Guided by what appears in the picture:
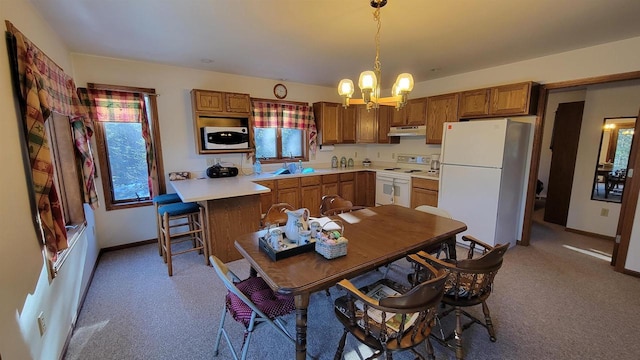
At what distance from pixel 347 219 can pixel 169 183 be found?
8.91ft

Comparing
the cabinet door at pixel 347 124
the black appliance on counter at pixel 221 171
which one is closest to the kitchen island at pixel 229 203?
the black appliance on counter at pixel 221 171

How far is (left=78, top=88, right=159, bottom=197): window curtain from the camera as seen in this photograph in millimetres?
3039

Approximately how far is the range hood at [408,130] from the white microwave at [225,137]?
8.40 ft

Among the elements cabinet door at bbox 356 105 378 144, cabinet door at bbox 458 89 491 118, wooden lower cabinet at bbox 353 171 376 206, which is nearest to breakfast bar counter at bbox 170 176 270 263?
wooden lower cabinet at bbox 353 171 376 206

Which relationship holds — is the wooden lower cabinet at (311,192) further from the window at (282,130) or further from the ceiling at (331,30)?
the ceiling at (331,30)

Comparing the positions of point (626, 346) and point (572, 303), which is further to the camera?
point (572, 303)

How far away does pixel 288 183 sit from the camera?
4.06 m

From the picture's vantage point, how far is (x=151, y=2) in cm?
186

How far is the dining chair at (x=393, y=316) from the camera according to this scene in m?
1.22

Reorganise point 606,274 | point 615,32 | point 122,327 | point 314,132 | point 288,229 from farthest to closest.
Answer: point 314,132 → point 606,274 → point 615,32 → point 122,327 → point 288,229

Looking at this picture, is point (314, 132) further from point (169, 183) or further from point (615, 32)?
point (615, 32)

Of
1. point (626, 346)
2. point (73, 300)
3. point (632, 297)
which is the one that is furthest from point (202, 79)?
point (632, 297)

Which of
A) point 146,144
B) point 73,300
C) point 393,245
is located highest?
point 146,144

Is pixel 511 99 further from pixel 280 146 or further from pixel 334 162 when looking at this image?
pixel 280 146
